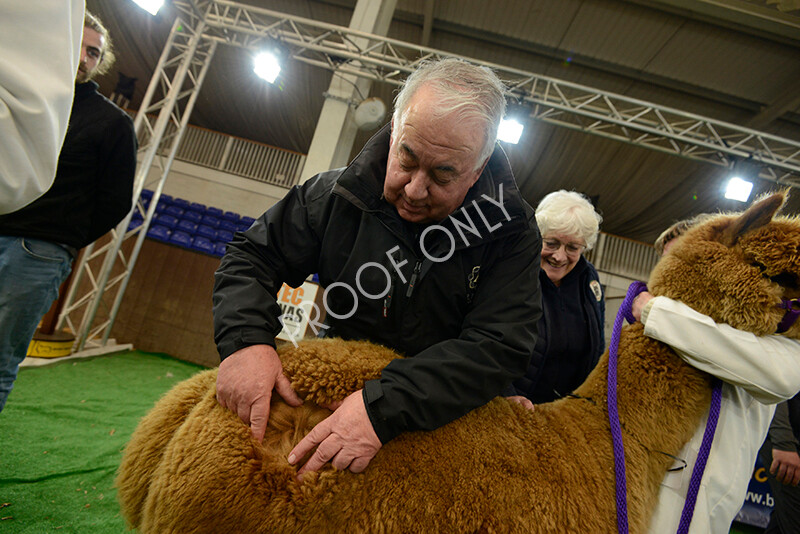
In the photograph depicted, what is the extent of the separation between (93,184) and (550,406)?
2502 millimetres

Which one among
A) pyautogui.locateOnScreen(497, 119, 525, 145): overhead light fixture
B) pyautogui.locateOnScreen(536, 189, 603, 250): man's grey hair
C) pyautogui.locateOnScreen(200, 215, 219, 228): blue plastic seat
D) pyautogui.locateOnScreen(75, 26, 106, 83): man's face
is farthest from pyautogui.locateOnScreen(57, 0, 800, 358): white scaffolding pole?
pyautogui.locateOnScreen(536, 189, 603, 250): man's grey hair

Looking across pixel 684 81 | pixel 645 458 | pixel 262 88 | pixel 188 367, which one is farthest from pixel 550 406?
pixel 262 88

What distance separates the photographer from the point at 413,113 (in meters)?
1.09

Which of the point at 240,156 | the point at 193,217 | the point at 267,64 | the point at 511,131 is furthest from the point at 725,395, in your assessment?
the point at 240,156

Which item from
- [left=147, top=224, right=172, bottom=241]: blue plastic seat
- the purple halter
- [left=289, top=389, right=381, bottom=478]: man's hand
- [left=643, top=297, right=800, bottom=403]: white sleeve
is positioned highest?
the purple halter

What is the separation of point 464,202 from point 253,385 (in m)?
0.82

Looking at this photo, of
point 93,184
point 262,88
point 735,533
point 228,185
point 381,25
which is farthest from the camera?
point 228,185

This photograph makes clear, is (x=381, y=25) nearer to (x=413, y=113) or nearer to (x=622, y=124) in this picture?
(x=622, y=124)

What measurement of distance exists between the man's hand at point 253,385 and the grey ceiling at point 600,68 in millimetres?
8518

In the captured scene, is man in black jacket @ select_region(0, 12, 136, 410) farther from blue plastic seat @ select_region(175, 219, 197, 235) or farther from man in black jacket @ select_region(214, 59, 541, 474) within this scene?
blue plastic seat @ select_region(175, 219, 197, 235)

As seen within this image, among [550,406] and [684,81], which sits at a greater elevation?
[684,81]

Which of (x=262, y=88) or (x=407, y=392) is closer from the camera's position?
(x=407, y=392)

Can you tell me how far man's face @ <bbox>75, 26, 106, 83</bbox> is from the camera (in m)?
1.93

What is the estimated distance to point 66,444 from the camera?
99.7 inches
